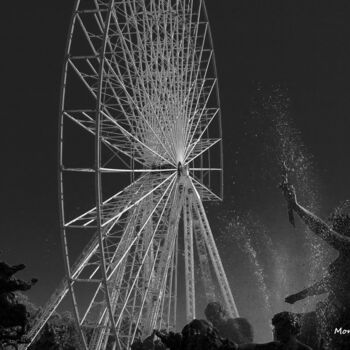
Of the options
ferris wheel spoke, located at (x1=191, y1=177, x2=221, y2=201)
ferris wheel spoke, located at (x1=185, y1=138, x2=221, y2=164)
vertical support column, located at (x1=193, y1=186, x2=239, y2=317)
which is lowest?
vertical support column, located at (x1=193, y1=186, x2=239, y2=317)

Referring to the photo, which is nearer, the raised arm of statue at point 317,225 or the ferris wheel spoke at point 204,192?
the raised arm of statue at point 317,225

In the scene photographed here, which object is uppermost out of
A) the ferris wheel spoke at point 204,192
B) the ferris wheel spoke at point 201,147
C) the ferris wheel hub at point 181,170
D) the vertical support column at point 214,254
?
the ferris wheel spoke at point 201,147

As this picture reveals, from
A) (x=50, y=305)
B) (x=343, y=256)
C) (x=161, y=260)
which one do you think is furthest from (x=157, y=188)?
(x=343, y=256)

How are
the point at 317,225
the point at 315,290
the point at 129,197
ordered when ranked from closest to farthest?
the point at 315,290 → the point at 317,225 → the point at 129,197

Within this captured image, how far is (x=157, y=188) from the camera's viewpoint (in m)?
29.5

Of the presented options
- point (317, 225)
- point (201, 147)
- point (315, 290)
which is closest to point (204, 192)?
point (201, 147)

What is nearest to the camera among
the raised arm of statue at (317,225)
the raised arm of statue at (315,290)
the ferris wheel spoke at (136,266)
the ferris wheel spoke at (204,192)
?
the raised arm of statue at (315,290)

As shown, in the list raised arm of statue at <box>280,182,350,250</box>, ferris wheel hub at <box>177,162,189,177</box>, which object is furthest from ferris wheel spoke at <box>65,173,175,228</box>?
raised arm of statue at <box>280,182,350,250</box>

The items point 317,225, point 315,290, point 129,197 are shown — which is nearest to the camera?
point 315,290

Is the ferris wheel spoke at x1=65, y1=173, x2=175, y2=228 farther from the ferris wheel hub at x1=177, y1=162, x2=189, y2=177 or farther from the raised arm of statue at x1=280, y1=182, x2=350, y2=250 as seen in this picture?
the raised arm of statue at x1=280, y1=182, x2=350, y2=250

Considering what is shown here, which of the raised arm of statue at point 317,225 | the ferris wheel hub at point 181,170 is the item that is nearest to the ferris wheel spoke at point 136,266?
the ferris wheel hub at point 181,170

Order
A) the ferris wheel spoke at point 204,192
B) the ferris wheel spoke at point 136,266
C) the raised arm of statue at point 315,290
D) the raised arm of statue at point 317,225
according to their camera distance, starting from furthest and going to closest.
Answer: the ferris wheel spoke at point 204,192
the ferris wheel spoke at point 136,266
the raised arm of statue at point 317,225
the raised arm of statue at point 315,290

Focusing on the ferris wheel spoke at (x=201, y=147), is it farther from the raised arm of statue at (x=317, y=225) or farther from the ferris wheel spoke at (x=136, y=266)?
the raised arm of statue at (x=317, y=225)

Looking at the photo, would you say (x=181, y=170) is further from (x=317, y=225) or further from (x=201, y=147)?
(x=317, y=225)
